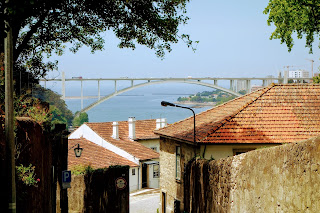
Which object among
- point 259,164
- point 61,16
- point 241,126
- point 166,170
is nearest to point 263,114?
point 241,126

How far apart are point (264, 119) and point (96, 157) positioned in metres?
15.6

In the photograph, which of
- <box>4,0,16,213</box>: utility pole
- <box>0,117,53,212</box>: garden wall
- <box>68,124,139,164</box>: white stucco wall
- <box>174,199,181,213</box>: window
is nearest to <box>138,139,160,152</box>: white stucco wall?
<box>68,124,139,164</box>: white stucco wall

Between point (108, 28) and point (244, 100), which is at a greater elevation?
point (108, 28)

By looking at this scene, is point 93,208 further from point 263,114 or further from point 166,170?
point 263,114

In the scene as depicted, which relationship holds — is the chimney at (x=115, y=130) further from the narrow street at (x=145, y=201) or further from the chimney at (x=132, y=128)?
the narrow street at (x=145, y=201)

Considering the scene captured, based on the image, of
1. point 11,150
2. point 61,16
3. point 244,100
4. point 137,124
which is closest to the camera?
point 11,150

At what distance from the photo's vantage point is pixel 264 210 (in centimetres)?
641

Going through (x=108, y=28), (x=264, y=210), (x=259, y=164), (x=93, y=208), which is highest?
(x=108, y=28)

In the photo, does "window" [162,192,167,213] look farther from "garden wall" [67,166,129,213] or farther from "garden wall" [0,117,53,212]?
"garden wall" [0,117,53,212]

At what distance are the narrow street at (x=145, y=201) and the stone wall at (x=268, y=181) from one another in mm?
15747

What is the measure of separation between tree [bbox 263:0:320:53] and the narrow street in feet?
37.2

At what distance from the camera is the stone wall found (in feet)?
16.1

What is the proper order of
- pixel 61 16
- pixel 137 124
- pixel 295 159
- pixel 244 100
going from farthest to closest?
pixel 137 124 < pixel 244 100 < pixel 61 16 < pixel 295 159

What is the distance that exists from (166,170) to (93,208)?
523 centimetres
